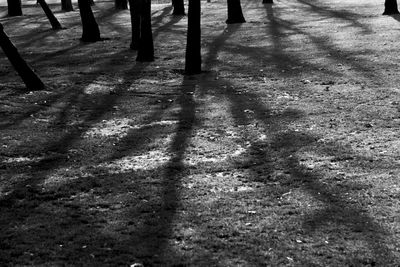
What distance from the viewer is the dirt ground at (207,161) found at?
7.26m

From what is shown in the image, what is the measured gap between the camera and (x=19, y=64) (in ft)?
54.1

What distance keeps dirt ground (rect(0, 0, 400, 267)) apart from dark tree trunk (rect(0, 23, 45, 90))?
0.38 meters

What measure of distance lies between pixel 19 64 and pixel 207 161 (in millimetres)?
7542

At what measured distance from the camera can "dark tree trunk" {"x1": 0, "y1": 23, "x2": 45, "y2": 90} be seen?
642 inches

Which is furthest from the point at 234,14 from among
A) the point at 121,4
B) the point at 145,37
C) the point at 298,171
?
the point at 298,171

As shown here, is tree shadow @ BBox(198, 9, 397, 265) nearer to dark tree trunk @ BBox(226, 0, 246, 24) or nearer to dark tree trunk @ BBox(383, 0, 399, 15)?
dark tree trunk @ BBox(226, 0, 246, 24)

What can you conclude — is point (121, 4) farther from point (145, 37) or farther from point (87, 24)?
point (145, 37)

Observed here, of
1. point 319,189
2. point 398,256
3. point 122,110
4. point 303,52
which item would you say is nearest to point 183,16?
point 303,52

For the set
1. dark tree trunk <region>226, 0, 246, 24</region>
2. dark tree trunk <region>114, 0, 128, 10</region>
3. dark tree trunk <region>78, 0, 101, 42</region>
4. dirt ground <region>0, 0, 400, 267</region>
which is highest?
dirt ground <region>0, 0, 400, 267</region>

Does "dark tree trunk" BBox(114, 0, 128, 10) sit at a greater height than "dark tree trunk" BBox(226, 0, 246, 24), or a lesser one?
lesser

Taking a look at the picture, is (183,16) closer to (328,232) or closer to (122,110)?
(122,110)

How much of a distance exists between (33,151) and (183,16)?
80.9 ft

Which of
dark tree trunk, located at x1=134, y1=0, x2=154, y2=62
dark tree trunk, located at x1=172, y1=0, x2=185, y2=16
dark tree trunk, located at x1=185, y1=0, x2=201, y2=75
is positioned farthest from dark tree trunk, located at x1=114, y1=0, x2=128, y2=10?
dark tree trunk, located at x1=185, y1=0, x2=201, y2=75

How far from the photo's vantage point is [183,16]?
115ft
